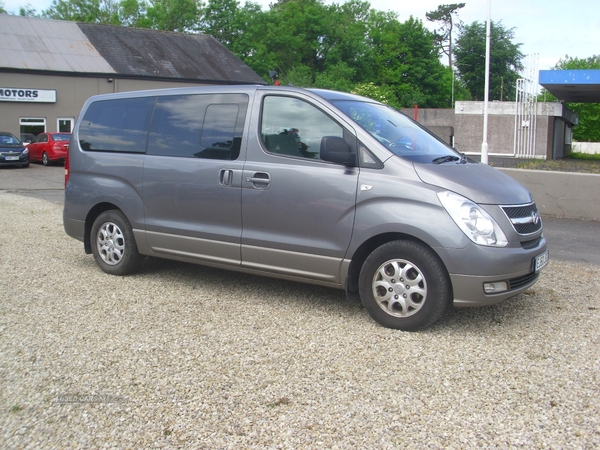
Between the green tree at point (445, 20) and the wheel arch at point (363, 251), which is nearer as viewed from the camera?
the wheel arch at point (363, 251)

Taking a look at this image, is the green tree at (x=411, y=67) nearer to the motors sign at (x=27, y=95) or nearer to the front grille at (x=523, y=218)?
the motors sign at (x=27, y=95)

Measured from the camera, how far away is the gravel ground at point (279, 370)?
348 centimetres

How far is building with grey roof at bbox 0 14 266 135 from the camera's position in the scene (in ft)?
114

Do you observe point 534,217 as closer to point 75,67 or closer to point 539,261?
point 539,261

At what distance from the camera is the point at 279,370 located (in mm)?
4324

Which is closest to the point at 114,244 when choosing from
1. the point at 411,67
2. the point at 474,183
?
the point at 474,183

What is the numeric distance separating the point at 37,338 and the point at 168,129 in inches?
98.9

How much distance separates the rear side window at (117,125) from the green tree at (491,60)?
75278 mm

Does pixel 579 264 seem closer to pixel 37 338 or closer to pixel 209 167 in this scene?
pixel 209 167

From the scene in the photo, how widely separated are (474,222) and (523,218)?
1.86 feet

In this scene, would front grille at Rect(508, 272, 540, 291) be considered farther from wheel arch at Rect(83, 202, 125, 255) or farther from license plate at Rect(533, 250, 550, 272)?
wheel arch at Rect(83, 202, 125, 255)

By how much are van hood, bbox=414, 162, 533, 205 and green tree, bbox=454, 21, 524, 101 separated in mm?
75805

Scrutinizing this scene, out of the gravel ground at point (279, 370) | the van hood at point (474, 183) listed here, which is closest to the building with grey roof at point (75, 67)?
the gravel ground at point (279, 370)

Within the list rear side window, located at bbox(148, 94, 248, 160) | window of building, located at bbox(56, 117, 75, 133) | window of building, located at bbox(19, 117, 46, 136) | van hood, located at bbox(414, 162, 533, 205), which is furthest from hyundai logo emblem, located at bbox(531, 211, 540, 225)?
window of building, located at bbox(19, 117, 46, 136)
